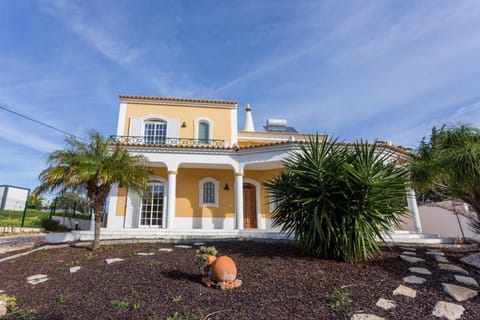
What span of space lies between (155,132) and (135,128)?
115cm

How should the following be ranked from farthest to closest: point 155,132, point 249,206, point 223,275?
point 155,132 → point 249,206 → point 223,275

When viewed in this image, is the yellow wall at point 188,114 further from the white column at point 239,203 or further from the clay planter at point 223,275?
the clay planter at point 223,275

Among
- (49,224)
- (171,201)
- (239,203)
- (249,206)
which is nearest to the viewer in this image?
(171,201)

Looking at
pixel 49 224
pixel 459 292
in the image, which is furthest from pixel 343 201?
pixel 49 224

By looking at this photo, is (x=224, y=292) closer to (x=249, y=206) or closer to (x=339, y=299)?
(x=339, y=299)

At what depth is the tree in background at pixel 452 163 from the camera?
5422 millimetres

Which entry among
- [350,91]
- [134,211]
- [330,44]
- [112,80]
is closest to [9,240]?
[134,211]

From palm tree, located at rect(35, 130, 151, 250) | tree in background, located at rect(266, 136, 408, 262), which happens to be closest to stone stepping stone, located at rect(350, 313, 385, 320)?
tree in background, located at rect(266, 136, 408, 262)

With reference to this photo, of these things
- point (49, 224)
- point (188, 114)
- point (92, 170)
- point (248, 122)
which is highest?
point (248, 122)

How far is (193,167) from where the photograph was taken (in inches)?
531

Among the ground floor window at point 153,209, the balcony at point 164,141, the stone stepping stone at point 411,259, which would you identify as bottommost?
the stone stepping stone at point 411,259

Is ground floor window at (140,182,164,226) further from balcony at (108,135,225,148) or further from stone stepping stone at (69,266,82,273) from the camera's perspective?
stone stepping stone at (69,266,82,273)

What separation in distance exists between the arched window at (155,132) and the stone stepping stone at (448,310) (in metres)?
13.4

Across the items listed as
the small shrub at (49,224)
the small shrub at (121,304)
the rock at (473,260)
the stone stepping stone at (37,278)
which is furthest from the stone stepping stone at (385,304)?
the small shrub at (49,224)
